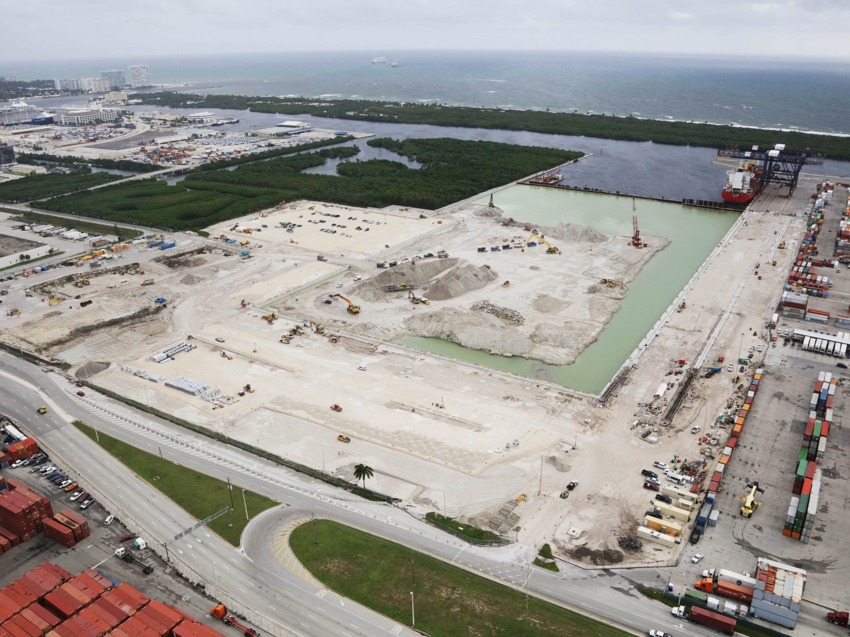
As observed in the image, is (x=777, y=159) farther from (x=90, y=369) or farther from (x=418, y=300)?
(x=90, y=369)

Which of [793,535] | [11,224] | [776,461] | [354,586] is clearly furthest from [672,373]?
[11,224]

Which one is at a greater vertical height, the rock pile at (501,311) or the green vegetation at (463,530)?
the rock pile at (501,311)

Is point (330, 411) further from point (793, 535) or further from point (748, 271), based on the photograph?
point (748, 271)

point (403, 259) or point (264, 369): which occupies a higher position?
point (403, 259)

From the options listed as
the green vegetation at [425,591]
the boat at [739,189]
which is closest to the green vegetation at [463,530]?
the green vegetation at [425,591]

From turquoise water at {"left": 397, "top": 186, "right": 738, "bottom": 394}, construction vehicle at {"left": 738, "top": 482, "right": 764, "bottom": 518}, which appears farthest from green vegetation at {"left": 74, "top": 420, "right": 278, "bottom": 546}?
construction vehicle at {"left": 738, "top": 482, "right": 764, "bottom": 518}

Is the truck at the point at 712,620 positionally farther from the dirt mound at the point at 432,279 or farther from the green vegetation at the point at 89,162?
the green vegetation at the point at 89,162
